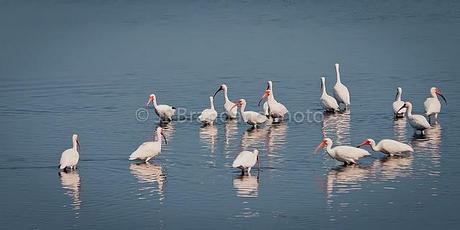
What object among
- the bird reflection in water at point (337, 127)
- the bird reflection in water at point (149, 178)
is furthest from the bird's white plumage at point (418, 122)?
the bird reflection in water at point (149, 178)

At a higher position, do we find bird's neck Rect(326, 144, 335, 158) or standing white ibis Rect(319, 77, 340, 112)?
standing white ibis Rect(319, 77, 340, 112)

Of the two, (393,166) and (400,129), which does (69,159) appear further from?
(400,129)

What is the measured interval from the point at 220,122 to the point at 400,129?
4.50 meters

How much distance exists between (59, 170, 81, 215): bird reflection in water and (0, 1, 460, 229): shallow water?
0.06 m

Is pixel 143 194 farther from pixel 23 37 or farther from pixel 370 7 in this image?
pixel 370 7

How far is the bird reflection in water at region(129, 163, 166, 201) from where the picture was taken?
74.4 feet

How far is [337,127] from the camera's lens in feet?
95.0

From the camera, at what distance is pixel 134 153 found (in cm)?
2489

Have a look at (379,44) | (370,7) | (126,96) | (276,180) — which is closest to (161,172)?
(276,180)

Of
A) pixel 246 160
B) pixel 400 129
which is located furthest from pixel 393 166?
pixel 400 129

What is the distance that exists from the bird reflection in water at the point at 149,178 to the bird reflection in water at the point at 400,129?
593 centimetres

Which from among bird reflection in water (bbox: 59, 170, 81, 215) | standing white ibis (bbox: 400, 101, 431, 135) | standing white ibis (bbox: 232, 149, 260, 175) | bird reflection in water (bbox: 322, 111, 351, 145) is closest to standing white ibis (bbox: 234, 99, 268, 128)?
bird reflection in water (bbox: 322, 111, 351, 145)

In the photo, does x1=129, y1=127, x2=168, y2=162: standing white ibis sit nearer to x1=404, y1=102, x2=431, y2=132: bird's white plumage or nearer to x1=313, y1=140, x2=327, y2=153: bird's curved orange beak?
x1=313, y1=140, x2=327, y2=153: bird's curved orange beak

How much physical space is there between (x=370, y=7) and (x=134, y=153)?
33.0 metres
